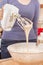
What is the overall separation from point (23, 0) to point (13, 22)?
0.25 meters

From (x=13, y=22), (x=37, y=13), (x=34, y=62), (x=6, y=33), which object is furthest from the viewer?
(x=37, y=13)

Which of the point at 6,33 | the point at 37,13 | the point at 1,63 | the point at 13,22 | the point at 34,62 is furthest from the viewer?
the point at 37,13

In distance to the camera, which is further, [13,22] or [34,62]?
[13,22]

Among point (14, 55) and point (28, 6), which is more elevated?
point (28, 6)

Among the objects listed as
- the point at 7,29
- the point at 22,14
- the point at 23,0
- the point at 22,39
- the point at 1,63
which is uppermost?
the point at 23,0

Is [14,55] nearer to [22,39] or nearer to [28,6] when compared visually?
[22,39]

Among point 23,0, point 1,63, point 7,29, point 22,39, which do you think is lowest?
point 1,63

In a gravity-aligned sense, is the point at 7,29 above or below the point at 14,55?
above

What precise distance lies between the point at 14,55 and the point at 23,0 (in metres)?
0.61

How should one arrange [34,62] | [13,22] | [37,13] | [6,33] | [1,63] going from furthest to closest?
[37,13], [6,33], [13,22], [1,63], [34,62]

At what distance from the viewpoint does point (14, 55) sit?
1204 mm

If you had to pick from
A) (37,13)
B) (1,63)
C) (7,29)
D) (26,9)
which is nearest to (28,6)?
(26,9)

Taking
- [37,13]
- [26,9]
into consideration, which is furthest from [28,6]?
[37,13]

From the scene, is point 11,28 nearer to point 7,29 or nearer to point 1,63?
point 7,29
